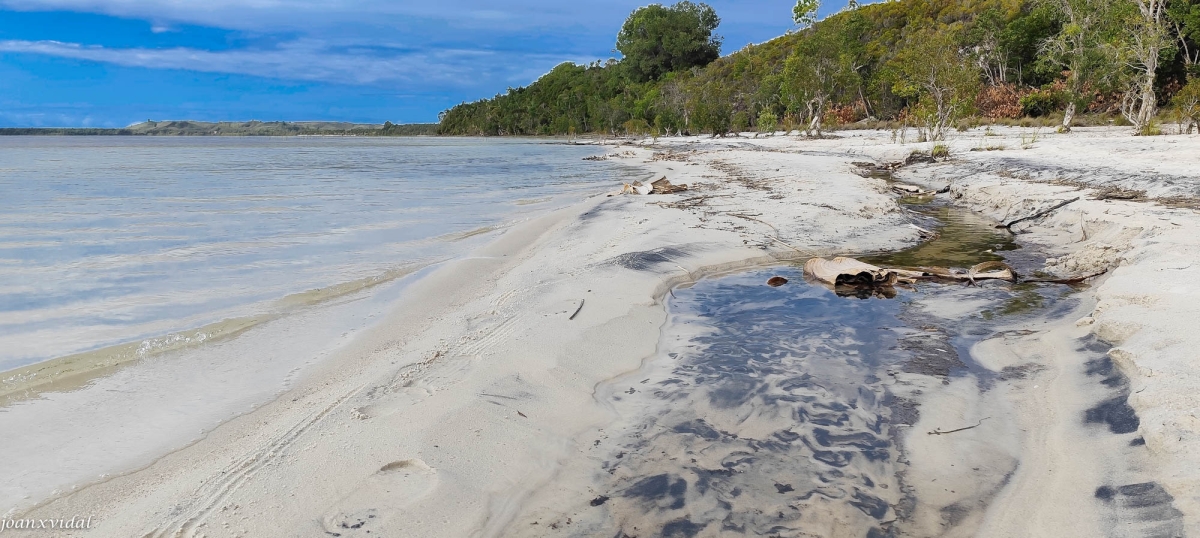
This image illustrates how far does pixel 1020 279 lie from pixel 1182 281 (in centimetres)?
170

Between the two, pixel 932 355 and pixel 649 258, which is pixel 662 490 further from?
pixel 649 258

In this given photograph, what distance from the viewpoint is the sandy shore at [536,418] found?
2.49 metres

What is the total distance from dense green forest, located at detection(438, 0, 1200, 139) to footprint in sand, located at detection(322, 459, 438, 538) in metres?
25.8

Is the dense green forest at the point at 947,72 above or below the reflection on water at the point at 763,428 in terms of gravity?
above

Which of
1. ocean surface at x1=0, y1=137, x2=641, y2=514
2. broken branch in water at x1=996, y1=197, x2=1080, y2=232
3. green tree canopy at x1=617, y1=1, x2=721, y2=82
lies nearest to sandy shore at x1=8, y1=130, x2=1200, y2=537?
ocean surface at x1=0, y1=137, x2=641, y2=514

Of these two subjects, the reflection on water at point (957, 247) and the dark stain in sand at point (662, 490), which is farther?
the reflection on water at point (957, 247)

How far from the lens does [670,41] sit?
358ft

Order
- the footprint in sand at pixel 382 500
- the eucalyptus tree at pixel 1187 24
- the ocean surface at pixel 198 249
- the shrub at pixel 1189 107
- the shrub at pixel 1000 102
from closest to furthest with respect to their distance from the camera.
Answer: the footprint in sand at pixel 382 500, the ocean surface at pixel 198 249, the shrub at pixel 1189 107, the eucalyptus tree at pixel 1187 24, the shrub at pixel 1000 102

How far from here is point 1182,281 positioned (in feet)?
15.0

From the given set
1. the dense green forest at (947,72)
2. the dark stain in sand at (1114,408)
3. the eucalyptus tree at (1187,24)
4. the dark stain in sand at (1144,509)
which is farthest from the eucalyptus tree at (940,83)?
the dark stain in sand at (1144,509)

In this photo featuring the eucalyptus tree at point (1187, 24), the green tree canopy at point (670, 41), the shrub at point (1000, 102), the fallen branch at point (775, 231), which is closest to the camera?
the fallen branch at point (775, 231)

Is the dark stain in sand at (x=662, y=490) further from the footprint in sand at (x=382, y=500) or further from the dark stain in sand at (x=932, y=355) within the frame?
the dark stain in sand at (x=932, y=355)

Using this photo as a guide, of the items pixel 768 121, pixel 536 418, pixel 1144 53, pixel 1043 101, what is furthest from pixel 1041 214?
pixel 768 121

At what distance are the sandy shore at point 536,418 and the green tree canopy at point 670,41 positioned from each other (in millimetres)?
108597
